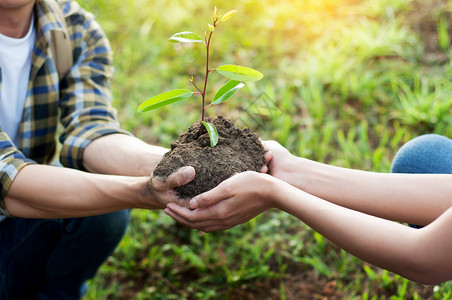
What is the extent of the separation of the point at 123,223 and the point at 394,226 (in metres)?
1.20

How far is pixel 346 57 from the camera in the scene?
127 inches

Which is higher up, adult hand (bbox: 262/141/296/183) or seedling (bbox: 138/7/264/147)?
seedling (bbox: 138/7/264/147)

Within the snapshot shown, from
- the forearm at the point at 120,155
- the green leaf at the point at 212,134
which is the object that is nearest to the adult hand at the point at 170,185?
the green leaf at the point at 212,134

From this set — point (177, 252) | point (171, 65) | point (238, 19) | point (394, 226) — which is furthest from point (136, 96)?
point (394, 226)

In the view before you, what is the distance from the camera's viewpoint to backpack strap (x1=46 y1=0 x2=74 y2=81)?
5.97ft

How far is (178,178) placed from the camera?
4.68ft

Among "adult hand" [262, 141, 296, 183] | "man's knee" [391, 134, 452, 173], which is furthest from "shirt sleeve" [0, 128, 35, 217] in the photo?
"man's knee" [391, 134, 452, 173]

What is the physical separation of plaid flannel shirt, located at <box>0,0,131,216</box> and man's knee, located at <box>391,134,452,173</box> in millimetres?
1156

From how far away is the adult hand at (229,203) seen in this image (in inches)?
55.8

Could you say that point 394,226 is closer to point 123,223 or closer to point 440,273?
point 440,273

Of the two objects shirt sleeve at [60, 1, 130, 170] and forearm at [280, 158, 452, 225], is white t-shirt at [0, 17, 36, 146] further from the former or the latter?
forearm at [280, 158, 452, 225]

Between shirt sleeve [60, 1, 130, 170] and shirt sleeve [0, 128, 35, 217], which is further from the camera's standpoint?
shirt sleeve [60, 1, 130, 170]

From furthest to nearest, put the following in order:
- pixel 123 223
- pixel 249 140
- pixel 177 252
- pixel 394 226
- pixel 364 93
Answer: pixel 364 93, pixel 177 252, pixel 123 223, pixel 249 140, pixel 394 226

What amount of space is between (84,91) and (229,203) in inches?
34.1
